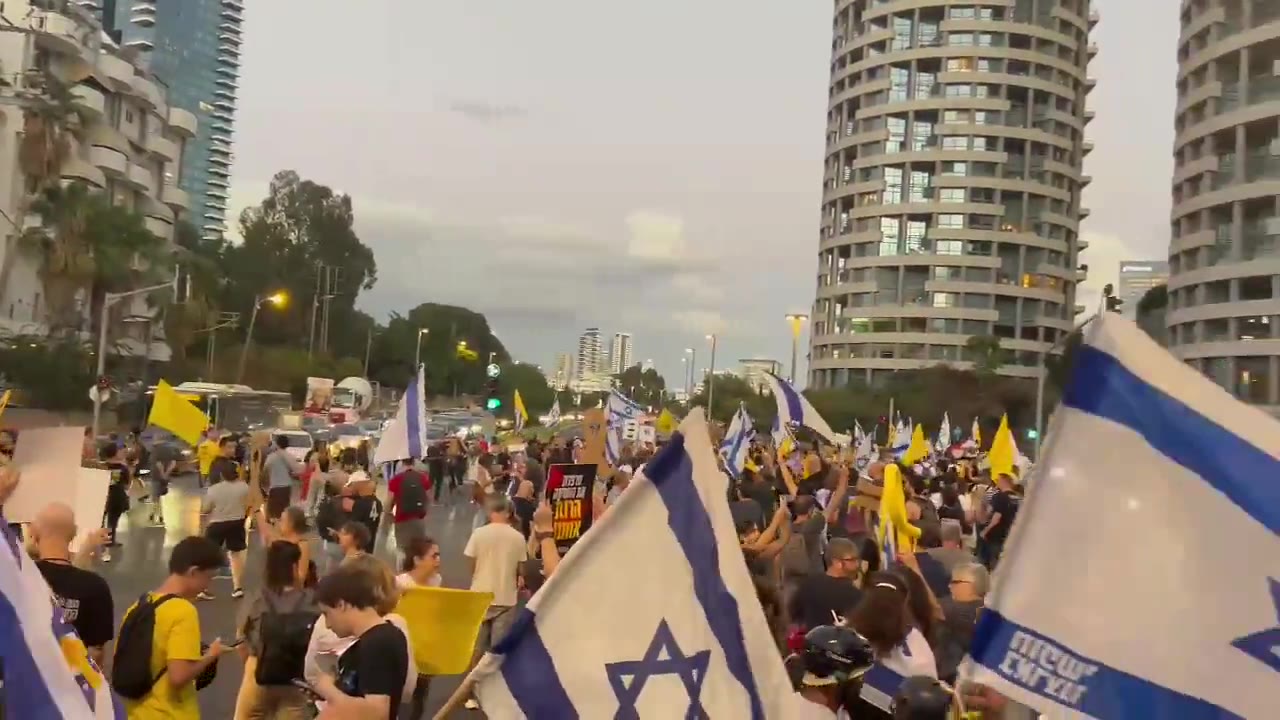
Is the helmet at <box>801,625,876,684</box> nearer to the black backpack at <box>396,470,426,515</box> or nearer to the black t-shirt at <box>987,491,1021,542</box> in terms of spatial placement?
the black backpack at <box>396,470,426,515</box>

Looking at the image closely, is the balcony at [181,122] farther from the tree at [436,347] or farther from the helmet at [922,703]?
the helmet at [922,703]

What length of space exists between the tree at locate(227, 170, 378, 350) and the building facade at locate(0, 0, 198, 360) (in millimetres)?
12890

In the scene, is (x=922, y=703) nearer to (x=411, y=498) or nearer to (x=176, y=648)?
(x=176, y=648)

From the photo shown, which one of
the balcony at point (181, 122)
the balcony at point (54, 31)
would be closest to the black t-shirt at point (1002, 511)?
the balcony at point (54, 31)

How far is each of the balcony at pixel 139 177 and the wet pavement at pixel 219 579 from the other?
34.5 meters

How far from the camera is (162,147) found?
6209cm

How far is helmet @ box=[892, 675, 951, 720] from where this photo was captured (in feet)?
10.8

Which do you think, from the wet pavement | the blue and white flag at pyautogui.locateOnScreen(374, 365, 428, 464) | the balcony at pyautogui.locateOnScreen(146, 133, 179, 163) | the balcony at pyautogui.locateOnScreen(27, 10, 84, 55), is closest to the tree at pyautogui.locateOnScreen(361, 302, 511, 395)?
the balcony at pyautogui.locateOnScreen(146, 133, 179, 163)

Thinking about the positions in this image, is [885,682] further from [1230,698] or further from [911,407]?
[911,407]

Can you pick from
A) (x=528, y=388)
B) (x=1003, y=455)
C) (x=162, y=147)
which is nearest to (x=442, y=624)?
(x=1003, y=455)

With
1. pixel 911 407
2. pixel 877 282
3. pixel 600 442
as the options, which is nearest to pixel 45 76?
pixel 600 442

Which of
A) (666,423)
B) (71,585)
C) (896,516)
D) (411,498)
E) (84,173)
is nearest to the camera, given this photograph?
(71,585)

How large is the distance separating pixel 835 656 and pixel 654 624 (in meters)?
0.83

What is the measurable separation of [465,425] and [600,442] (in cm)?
3709
